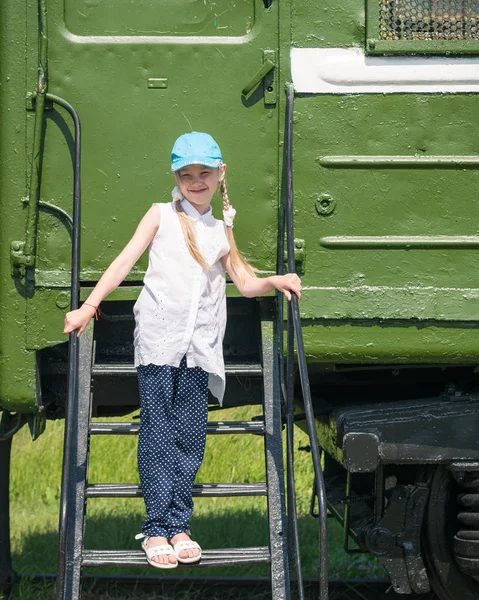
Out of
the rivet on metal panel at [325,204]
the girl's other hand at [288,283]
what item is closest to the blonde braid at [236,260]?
the girl's other hand at [288,283]

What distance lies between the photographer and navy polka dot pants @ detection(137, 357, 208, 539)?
3961 mm

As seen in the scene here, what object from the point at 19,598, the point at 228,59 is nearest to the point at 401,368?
the point at 228,59

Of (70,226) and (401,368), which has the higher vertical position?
(70,226)

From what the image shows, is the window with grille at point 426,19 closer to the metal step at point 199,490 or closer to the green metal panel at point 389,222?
the green metal panel at point 389,222

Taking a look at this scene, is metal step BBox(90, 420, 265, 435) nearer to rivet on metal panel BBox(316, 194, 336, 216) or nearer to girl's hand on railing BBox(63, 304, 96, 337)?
girl's hand on railing BBox(63, 304, 96, 337)

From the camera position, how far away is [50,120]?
4340 millimetres

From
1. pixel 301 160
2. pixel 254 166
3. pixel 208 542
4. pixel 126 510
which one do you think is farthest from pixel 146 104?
pixel 126 510

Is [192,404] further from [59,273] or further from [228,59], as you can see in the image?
[228,59]

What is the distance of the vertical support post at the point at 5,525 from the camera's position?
5.76 meters

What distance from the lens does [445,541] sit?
4.57 metres

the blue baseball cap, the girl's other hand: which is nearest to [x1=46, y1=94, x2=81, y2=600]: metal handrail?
the blue baseball cap

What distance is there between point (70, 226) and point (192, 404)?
0.91 metres

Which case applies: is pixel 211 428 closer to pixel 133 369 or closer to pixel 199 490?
pixel 199 490

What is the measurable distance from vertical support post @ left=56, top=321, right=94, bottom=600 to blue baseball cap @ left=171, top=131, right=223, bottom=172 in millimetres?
848
